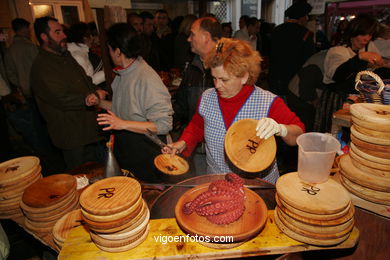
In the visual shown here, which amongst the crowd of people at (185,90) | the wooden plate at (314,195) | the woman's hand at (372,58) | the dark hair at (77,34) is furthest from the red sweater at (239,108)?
the dark hair at (77,34)

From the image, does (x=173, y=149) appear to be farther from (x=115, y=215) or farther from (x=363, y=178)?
(x=363, y=178)

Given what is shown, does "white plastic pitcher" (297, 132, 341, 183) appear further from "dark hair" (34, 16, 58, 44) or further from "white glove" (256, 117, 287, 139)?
"dark hair" (34, 16, 58, 44)

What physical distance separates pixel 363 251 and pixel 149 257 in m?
1.20

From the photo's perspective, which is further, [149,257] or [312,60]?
[312,60]

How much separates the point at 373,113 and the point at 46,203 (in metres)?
2.10

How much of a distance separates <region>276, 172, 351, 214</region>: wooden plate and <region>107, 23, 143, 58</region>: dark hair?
1924mm

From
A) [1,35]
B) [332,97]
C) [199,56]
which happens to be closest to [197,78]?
[199,56]

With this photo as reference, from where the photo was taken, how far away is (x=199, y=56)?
317 cm

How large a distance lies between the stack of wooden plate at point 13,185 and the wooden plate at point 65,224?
1.71ft

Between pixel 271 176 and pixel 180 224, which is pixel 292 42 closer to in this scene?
pixel 271 176

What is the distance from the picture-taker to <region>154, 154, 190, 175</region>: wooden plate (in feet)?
7.01

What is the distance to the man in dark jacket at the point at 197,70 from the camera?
9.61 feet

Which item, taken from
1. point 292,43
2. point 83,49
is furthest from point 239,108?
point 83,49

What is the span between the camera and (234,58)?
193 centimetres
